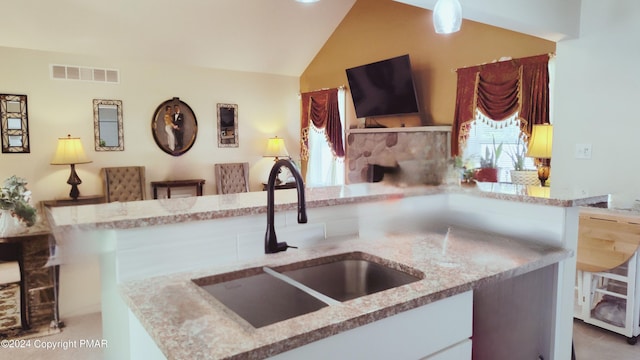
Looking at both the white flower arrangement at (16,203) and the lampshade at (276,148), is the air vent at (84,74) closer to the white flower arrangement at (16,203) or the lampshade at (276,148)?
the lampshade at (276,148)

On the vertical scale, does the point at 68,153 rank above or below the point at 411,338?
above

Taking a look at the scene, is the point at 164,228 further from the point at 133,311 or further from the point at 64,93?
the point at 64,93

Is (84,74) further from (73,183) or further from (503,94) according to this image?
(503,94)

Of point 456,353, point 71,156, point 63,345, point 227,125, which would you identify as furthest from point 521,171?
point 71,156

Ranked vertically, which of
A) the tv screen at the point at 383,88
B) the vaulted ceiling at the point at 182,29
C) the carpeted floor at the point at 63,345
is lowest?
the carpeted floor at the point at 63,345

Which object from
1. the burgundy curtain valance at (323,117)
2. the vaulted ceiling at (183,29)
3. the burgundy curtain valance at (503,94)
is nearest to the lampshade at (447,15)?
the burgundy curtain valance at (503,94)

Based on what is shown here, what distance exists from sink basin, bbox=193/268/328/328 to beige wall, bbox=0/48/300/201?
5417 mm

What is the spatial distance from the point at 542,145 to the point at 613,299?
4.33ft

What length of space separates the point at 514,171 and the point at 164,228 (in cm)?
359

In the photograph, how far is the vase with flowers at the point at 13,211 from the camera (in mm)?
3066

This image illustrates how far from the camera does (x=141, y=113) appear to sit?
20.2 feet

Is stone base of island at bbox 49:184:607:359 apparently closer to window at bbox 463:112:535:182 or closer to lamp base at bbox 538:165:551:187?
lamp base at bbox 538:165:551:187

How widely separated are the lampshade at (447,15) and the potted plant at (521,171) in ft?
8.20

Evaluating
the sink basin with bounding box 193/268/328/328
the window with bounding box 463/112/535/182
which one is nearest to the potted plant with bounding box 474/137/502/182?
the window with bounding box 463/112/535/182
